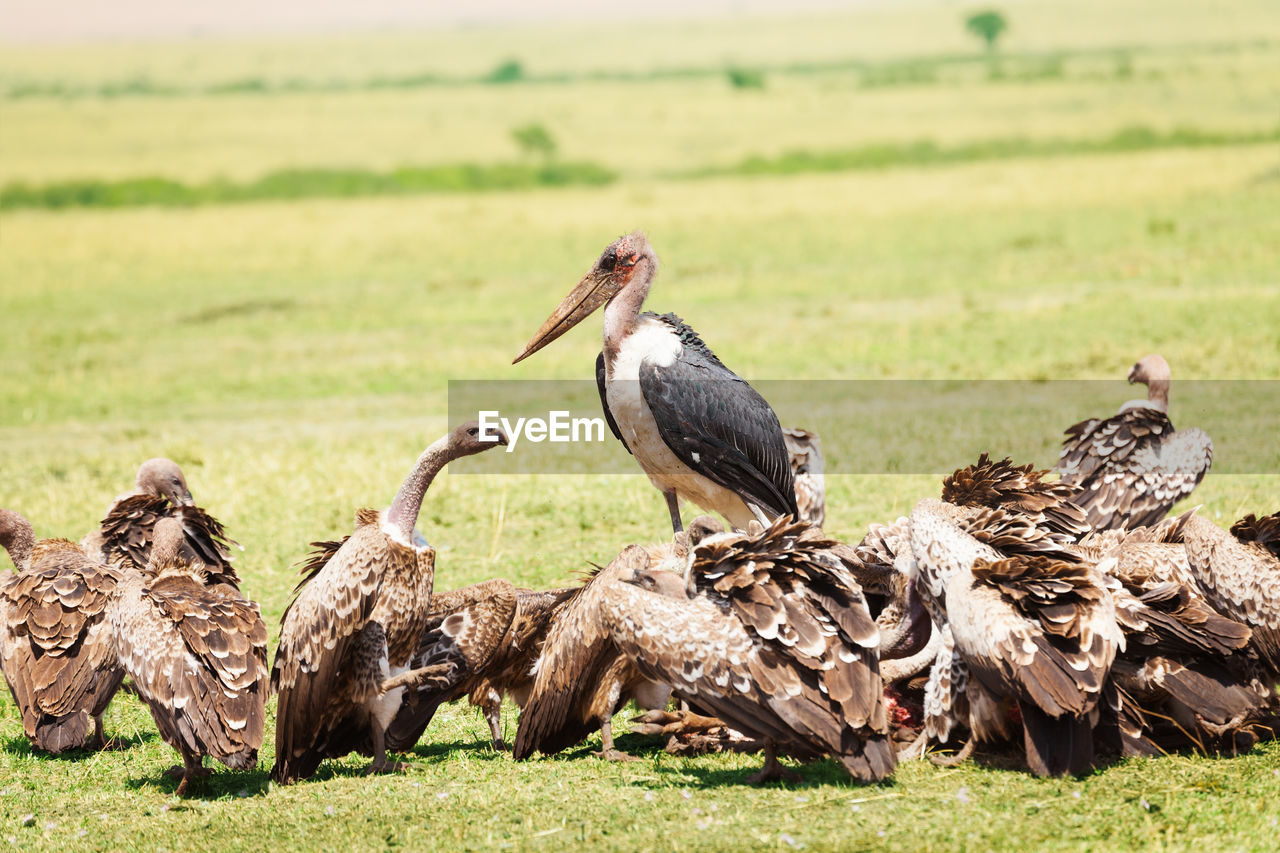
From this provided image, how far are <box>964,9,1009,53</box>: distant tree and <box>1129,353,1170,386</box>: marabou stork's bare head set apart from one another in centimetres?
9642

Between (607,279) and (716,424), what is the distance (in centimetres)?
109

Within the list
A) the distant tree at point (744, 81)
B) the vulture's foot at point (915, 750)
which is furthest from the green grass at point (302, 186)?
the vulture's foot at point (915, 750)

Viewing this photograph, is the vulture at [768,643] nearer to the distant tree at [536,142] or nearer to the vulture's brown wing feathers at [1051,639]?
the vulture's brown wing feathers at [1051,639]

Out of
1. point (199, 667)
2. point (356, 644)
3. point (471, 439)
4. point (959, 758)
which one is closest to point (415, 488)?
point (471, 439)

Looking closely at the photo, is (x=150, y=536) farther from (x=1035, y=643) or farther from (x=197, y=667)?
(x=1035, y=643)

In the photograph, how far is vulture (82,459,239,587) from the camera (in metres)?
8.22

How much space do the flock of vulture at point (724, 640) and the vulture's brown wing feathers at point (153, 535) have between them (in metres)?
0.18

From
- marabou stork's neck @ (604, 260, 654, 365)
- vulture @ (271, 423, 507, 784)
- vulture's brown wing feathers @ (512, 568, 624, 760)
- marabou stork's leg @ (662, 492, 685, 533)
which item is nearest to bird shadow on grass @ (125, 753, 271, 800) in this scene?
vulture @ (271, 423, 507, 784)

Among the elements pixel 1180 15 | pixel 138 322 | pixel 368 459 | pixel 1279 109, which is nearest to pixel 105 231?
pixel 138 322

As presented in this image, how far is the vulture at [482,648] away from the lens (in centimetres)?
695

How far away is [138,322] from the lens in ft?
82.7

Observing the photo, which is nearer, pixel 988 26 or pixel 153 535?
pixel 153 535

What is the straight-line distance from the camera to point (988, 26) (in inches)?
4065

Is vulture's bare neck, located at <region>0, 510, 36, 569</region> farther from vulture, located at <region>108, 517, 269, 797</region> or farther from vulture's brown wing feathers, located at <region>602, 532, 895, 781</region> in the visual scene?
vulture's brown wing feathers, located at <region>602, 532, 895, 781</region>
